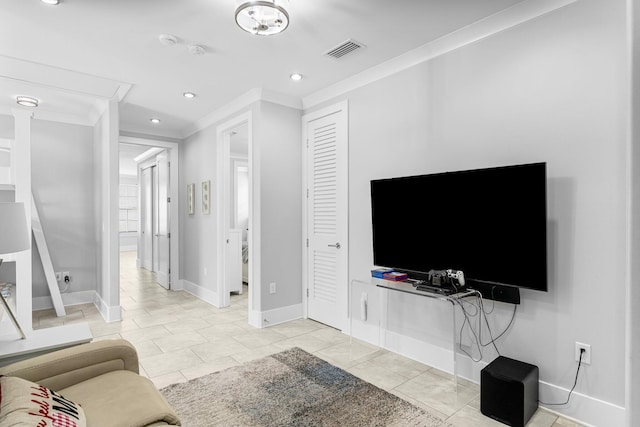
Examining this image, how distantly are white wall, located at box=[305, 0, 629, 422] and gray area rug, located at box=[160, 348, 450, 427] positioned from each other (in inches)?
33.4

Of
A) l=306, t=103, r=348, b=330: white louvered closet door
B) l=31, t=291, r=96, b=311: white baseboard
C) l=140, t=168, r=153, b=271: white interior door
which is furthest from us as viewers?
l=140, t=168, r=153, b=271: white interior door

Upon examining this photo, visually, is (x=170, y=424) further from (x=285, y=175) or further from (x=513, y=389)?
(x=285, y=175)

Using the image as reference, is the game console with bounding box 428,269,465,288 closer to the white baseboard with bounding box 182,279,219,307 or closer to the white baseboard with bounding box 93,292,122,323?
the white baseboard with bounding box 182,279,219,307

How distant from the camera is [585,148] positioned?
206cm

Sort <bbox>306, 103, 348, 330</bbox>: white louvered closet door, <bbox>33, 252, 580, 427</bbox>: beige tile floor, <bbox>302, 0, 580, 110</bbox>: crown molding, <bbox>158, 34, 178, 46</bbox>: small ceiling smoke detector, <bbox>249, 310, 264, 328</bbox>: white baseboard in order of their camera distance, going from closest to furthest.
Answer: <bbox>302, 0, 580, 110</bbox>: crown molding, <bbox>33, 252, 580, 427</bbox>: beige tile floor, <bbox>158, 34, 178, 46</bbox>: small ceiling smoke detector, <bbox>306, 103, 348, 330</bbox>: white louvered closet door, <bbox>249, 310, 264, 328</bbox>: white baseboard

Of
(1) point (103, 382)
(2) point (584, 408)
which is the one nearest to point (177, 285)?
(1) point (103, 382)

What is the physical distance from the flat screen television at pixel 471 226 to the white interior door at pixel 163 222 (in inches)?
163

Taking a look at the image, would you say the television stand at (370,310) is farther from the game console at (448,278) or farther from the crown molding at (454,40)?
the crown molding at (454,40)

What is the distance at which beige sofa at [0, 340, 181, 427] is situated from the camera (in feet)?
4.40

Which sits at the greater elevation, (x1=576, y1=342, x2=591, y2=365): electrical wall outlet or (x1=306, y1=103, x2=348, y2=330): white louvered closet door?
(x1=306, y1=103, x2=348, y2=330): white louvered closet door

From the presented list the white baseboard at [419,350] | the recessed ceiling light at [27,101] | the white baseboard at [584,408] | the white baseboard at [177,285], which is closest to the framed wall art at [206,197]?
the white baseboard at [177,285]

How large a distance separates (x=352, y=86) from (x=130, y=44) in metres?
1.98

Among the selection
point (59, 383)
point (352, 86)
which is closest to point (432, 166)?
point (352, 86)

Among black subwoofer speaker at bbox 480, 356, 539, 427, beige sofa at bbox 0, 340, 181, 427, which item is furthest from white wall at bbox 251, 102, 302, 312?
black subwoofer speaker at bbox 480, 356, 539, 427
